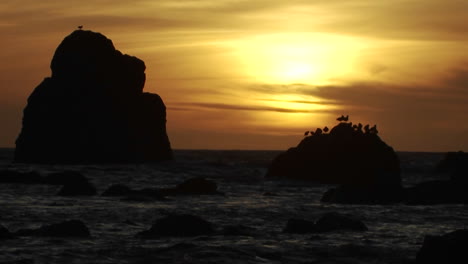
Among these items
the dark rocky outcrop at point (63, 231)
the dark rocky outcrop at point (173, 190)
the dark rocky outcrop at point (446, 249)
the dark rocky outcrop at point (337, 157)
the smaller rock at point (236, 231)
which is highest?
the dark rocky outcrop at point (337, 157)

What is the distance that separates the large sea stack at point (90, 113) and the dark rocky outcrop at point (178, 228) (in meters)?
143

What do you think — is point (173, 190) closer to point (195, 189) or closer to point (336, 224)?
point (195, 189)

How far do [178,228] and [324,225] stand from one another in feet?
23.1

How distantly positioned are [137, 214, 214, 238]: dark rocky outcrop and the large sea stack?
143m

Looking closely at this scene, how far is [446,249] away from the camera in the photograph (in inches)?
1105

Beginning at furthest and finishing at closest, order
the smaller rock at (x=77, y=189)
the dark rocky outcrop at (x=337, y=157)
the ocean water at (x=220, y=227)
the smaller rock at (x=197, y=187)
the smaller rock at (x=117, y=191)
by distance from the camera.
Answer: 1. the dark rocky outcrop at (x=337, y=157)
2. the smaller rock at (x=197, y=187)
3. the smaller rock at (x=77, y=189)
4. the smaller rock at (x=117, y=191)
5. the ocean water at (x=220, y=227)

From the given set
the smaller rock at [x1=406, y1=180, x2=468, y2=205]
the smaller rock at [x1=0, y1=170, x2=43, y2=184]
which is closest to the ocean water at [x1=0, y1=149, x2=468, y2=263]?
the smaller rock at [x1=406, y1=180, x2=468, y2=205]

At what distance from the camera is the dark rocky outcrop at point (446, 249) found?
2795 cm

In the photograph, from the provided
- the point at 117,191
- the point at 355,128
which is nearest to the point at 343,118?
the point at 355,128

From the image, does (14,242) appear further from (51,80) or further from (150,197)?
(51,80)

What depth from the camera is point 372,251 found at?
35562 mm

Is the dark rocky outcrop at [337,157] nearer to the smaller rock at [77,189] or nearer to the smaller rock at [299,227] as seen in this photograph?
the smaller rock at [77,189]

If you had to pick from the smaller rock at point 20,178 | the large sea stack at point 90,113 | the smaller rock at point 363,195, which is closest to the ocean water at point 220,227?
the smaller rock at point 363,195

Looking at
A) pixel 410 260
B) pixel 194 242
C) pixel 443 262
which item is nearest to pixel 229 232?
pixel 194 242
